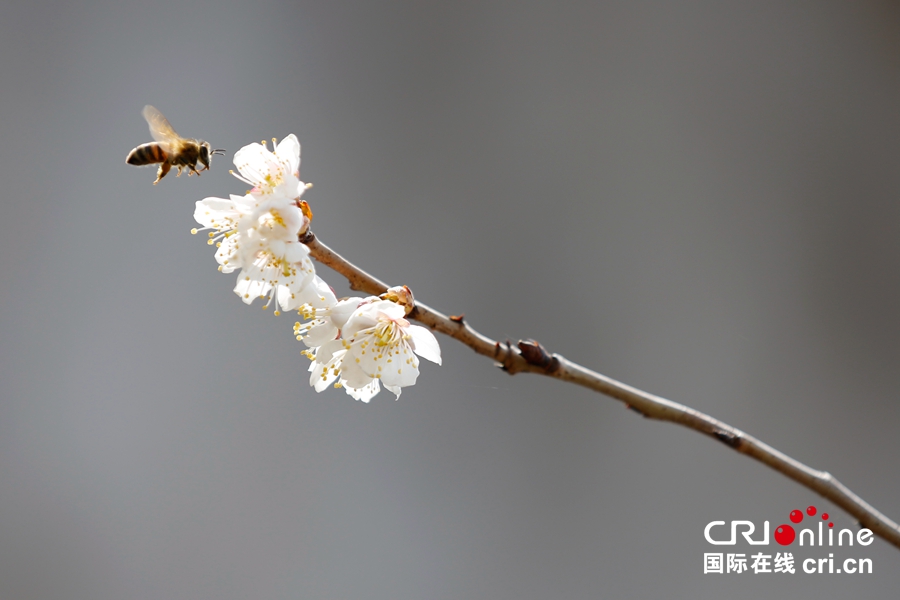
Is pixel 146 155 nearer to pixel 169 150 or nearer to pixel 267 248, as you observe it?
pixel 169 150

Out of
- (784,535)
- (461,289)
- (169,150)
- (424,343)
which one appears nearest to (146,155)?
(169,150)

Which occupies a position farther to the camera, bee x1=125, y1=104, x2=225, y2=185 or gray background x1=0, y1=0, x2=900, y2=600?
gray background x1=0, y1=0, x2=900, y2=600

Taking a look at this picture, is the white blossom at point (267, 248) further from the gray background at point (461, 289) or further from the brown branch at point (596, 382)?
the gray background at point (461, 289)

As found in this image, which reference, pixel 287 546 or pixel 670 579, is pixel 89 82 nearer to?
pixel 287 546

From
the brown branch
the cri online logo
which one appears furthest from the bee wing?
the cri online logo

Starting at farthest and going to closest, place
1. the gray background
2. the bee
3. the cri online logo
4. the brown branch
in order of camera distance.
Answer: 1. the cri online logo
2. the gray background
3. the bee
4. the brown branch

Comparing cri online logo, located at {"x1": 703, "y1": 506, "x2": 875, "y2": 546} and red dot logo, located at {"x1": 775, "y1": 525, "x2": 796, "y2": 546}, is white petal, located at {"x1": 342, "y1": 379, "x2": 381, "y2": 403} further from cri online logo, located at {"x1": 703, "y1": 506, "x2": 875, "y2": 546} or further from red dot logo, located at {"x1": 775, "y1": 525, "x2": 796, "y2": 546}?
red dot logo, located at {"x1": 775, "y1": 525, "x2": 796, "y2": 546}

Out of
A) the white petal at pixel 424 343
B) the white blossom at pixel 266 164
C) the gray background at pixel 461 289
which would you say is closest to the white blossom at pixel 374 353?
the white petal at pixel 424 343

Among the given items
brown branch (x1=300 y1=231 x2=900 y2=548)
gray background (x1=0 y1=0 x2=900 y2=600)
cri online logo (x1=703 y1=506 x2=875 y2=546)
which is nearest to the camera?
brown branch (x1=300 y1=231 x2=900 y2=548)
